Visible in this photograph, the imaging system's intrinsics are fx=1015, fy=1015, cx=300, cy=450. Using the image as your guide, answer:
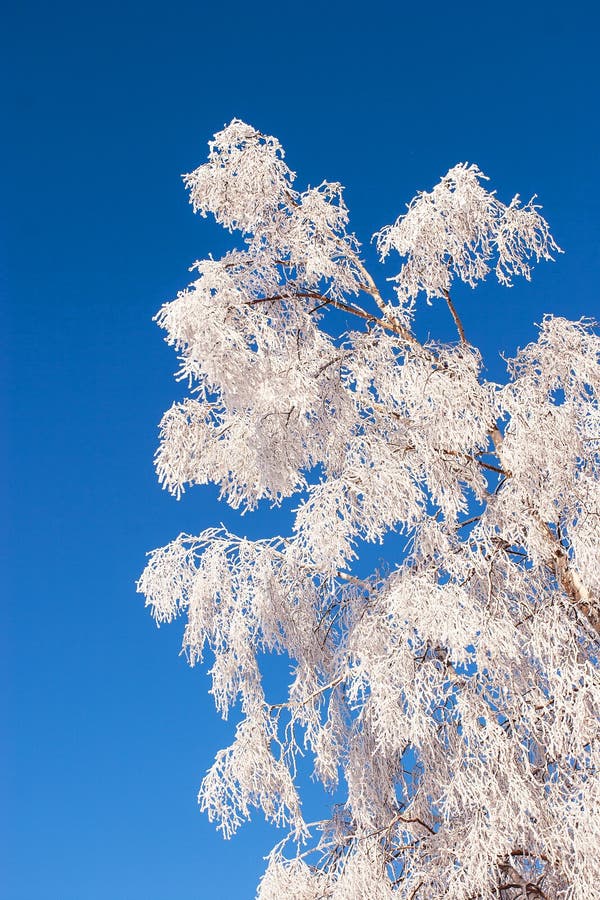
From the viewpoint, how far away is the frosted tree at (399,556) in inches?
215

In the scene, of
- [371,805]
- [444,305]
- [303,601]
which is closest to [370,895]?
[371,805]

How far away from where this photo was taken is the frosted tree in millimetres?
5449

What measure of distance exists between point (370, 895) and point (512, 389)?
2987mm

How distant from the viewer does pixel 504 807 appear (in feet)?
17.2

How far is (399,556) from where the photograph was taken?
631 cm

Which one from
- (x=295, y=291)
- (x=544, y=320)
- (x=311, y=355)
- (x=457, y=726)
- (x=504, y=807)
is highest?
(x=295, y=291)

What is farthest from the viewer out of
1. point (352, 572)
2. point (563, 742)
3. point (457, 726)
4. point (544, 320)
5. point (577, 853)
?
point (352, 572)

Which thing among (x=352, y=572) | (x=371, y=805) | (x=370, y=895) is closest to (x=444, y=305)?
(x=352, y=572)

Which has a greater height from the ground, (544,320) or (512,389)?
(544,320)

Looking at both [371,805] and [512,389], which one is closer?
[512,389]

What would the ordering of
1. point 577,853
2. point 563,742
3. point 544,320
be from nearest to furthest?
point 577,853 → point 563,742 → point 544,320

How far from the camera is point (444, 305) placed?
7.15m

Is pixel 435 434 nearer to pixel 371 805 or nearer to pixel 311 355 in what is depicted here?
pixel 311 355

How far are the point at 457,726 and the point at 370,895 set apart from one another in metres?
1.05
